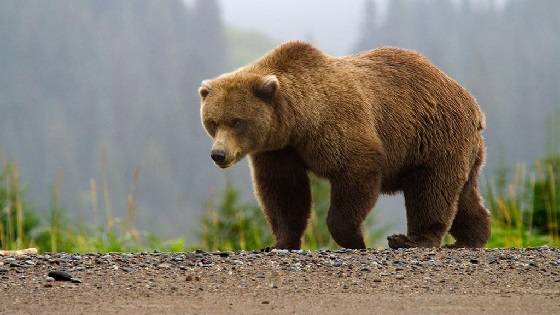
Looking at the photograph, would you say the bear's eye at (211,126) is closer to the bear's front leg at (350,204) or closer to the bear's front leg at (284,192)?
the bear's front leg at (284,192)

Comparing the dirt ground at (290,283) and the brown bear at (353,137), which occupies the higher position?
the brown bear at (353,137)

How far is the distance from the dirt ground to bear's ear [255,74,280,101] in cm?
114

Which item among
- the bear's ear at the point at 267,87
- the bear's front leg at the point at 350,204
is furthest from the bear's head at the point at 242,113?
the bear's front leg at the point at 350,204

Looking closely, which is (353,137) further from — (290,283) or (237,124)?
(290,283)

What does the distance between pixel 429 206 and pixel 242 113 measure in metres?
1.74

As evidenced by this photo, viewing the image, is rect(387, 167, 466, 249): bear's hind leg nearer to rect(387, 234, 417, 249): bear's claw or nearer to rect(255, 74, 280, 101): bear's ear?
rect(387, 234, 417, 249): bear's claw

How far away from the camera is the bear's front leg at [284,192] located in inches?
272

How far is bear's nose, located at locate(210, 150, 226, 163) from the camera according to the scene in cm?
623

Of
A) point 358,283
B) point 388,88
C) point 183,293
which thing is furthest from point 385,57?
point 183,293

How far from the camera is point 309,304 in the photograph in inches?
179

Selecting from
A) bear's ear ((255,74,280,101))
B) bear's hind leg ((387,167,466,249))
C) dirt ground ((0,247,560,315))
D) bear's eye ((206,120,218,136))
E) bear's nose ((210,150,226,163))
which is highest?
bear's ear ((255,74,280,101))

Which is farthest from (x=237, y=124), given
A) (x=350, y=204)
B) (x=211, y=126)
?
(x=350, y=204)

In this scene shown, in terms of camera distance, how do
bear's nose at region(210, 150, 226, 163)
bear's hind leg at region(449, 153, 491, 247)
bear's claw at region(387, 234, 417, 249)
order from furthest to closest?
1. bear's hind leg at region(449, 153, 491, 247)
2. bear's claw at region(387, 234, 417, 249)
3. bear's nose at region(210, 150, 226, 163)

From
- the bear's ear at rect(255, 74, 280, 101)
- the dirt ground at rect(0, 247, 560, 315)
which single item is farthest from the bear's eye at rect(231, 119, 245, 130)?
the dirt ground at rect(0, 247, 560, 315)
